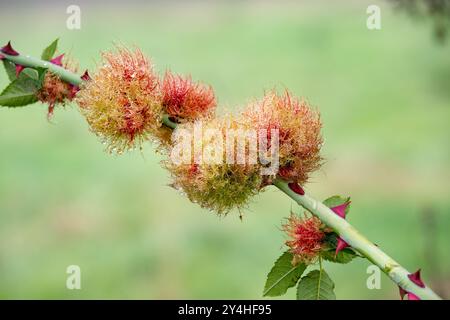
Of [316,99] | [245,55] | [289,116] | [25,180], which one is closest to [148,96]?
[289,116]

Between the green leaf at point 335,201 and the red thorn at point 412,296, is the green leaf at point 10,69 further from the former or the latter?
the red thorn at point 412,296

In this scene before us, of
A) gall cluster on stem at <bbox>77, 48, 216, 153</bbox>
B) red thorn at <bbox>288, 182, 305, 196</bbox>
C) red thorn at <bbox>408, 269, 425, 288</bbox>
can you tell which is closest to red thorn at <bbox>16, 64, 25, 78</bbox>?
gall cluster on stem at <bbox>77, 48, 216, 153</bbox>

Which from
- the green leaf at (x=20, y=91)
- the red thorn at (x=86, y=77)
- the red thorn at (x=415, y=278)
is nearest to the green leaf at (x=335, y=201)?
the red thorn at (x=415, y=278)

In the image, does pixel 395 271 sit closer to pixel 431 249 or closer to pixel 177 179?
pixel 177 179

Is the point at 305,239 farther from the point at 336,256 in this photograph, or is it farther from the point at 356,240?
the point at 356,240

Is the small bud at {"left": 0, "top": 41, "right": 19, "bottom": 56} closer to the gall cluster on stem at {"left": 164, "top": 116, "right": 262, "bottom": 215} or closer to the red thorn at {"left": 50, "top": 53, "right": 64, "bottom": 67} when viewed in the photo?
the red thorn at {"left": 50, "top": 53, "right": 64, "bottom": 67}

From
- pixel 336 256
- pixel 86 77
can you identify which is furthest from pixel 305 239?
pixel 86 77

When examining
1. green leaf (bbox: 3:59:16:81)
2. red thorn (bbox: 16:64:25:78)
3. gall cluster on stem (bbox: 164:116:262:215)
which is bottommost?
gall cluster on stem (bbox: 164:116:262:215)
